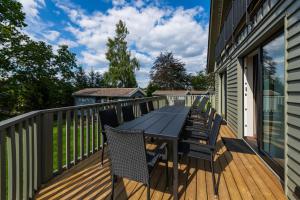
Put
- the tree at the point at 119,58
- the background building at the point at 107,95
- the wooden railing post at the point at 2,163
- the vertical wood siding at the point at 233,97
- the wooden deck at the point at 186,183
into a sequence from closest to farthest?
the wooden railing post at the point at 2,163, the wooden deck at the point at 186,183, the vertical wood siding at the point at 233,97, the background building at the point at 107,95, the tree at the point at 119,58

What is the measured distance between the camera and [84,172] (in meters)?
2.70

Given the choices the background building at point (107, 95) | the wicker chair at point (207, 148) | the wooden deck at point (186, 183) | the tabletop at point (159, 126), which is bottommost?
the wooden deck at point (186, 183)

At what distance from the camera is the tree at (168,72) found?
34.2 m

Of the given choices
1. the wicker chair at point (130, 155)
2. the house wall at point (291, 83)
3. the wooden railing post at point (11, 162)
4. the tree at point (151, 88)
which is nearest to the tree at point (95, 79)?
the tree at point (151, 88)

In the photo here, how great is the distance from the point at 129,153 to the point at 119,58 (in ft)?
75.5

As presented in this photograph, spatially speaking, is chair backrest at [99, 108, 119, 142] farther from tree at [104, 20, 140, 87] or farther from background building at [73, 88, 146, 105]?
tree at [104, 20, 140, 87]

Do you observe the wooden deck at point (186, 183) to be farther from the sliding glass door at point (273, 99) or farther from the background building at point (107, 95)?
the background building at point (107, 95)

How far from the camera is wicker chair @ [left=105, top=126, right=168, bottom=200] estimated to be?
1665 mm

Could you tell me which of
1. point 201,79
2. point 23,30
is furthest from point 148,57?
point 23,30

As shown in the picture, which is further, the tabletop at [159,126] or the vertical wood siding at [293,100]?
the tabletop at [159,126]

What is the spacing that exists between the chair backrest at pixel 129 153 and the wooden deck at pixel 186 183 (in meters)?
0.49

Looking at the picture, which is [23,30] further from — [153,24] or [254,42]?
[254,42]

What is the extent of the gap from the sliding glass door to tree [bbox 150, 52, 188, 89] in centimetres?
3111

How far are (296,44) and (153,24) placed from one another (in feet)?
55.3
